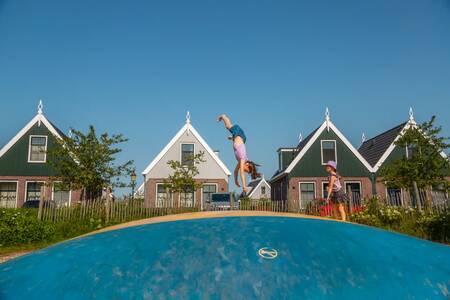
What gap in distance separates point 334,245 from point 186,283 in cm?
211

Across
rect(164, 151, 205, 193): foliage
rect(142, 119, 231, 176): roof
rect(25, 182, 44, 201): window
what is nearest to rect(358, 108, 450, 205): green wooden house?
rect(142, 119, 231, 176): roof

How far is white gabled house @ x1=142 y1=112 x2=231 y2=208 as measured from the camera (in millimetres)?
30219

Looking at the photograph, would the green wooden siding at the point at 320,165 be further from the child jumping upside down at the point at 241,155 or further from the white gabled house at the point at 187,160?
the child jumping upside down at the point at 241,155

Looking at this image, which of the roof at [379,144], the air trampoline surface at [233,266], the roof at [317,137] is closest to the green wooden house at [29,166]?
the roof at [317,137]

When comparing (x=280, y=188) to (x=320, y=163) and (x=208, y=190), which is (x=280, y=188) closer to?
(x=320, y=163)

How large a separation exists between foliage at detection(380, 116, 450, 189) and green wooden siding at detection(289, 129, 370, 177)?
635 cm

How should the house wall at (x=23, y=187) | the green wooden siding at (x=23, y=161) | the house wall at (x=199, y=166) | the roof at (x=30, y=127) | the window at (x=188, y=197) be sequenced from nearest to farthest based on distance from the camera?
the house wall at (x=23, y=187) < the window at (x=188, y=197) < the green wooden siding at (x=23, y=161) < the roof at (x=30, y=127) < the house wall at (x=199, y=166)

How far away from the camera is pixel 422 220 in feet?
44.7

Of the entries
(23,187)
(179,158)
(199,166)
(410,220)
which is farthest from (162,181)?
(410,220)

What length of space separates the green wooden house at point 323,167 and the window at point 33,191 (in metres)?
18.1

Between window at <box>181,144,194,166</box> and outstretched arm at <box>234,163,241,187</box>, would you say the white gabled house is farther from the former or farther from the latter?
outstretched arm at <box>234,163,241,187</box>

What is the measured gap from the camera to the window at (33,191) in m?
28.6

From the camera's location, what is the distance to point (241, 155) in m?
6.73

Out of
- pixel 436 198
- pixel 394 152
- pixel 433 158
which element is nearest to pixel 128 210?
pixel 436 198
